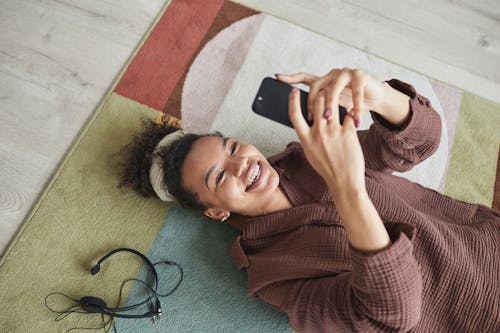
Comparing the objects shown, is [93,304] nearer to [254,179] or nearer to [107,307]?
[107,307]

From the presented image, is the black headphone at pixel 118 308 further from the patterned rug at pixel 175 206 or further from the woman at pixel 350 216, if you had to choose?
the woman at pixel 350 216

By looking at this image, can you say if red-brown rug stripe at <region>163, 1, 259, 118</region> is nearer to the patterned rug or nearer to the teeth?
the patterned rug

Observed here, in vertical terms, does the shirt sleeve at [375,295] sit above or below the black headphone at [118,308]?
above

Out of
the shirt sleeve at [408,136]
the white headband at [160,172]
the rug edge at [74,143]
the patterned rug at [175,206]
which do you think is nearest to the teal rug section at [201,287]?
the patterned rug at [175,206]

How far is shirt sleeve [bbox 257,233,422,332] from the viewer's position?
643 millimetres

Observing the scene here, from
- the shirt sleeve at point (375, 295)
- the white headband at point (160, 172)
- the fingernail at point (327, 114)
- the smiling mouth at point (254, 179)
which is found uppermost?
the fingernail at point (327, 114)

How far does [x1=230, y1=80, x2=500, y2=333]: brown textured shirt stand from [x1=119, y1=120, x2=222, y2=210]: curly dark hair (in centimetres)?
20

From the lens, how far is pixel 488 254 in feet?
2.86

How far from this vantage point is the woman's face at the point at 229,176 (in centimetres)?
93

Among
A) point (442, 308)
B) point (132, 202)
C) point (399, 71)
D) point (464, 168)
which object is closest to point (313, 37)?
point (399, 71)

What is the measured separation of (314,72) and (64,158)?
850mm

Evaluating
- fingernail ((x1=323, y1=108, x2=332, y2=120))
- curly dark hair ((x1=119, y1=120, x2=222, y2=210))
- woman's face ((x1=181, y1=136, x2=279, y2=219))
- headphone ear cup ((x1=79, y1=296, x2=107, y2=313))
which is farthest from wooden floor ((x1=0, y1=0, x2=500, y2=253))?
fingernail ((x1=323, y1=108, x2=332, y2=120))

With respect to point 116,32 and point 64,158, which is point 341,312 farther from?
point 116,32

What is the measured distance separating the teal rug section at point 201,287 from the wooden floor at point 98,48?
17.0 inches
